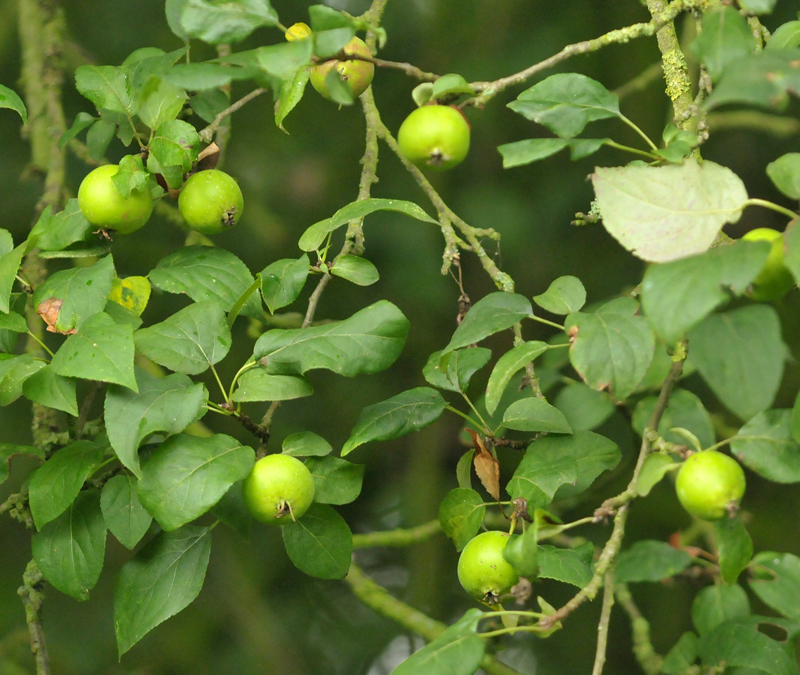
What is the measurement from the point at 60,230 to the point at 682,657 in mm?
882

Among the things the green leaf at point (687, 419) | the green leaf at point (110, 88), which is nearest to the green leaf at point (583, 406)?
the green leaf at point (687, 419)

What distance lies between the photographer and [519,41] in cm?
169

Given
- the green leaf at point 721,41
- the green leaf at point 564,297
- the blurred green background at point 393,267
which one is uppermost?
the green leaf at point 721,41

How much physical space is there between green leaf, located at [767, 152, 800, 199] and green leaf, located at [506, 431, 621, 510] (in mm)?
276

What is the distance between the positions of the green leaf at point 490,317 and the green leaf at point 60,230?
413 mm

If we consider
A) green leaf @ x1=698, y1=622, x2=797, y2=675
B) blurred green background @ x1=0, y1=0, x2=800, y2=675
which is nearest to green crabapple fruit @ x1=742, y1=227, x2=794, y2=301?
green leaf @ x1=698, y1=622, x2=797, y2=675

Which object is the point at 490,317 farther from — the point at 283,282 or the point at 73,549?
the point at 73,549

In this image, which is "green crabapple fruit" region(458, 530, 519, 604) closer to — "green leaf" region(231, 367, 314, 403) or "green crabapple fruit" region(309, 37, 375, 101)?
"green leaf" region(231, 367, 314, 403)

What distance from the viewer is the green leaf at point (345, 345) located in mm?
695

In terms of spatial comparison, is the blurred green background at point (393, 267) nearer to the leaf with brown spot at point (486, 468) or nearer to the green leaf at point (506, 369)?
the leaf with brown spot at point (486, 468)

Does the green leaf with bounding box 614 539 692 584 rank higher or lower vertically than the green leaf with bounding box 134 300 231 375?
lower

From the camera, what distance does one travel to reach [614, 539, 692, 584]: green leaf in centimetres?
90

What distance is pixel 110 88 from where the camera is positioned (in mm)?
825

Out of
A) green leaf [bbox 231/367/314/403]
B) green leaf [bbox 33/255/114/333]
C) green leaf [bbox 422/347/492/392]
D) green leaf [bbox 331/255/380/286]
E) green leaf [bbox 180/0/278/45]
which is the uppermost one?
green leaf [bbox 180/0/278/45]
